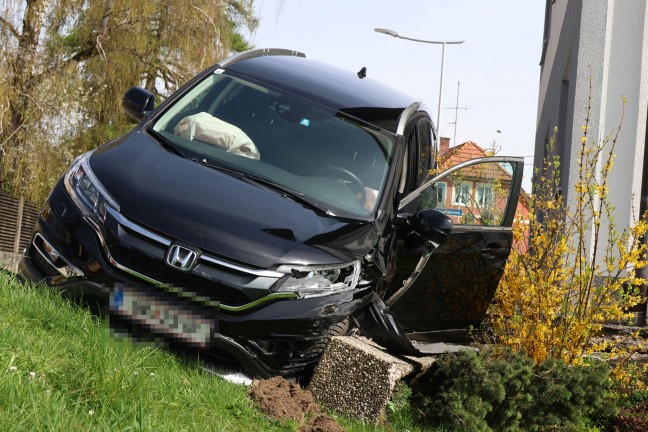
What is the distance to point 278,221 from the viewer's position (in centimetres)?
492

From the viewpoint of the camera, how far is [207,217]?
4750mm

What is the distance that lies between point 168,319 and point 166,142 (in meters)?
1.38

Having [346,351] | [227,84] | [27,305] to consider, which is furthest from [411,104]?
[27,305]

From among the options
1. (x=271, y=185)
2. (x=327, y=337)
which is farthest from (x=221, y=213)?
(x=327, y=337)

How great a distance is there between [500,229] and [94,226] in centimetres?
Answer: 313

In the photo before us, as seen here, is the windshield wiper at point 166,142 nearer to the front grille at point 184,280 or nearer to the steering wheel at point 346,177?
the steering wheel at point 346,177

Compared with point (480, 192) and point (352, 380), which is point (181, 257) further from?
point (480, 192)

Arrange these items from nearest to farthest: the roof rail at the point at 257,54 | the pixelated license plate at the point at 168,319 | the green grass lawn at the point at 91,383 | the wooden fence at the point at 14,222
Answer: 1. the green grass lawn at the point at 91,383
2. the pixelated license plate at the point at 168,319
3. the roof rail at the point at 257,54
4. the wooden fence at the point at 14,222

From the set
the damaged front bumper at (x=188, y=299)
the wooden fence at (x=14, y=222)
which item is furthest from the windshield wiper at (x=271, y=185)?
the wooden fence at (x=14, y=222)

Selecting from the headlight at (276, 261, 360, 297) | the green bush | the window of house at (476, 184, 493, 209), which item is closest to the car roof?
the window of house at (476, 184, 493, 209)

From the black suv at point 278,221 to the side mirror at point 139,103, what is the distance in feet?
0.05

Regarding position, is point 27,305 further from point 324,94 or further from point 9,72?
point 9,72

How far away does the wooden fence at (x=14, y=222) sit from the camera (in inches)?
938

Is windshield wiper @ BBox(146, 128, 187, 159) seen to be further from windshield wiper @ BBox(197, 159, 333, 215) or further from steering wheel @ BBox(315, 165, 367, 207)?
steering wheel @ BBox(315, 165, 367, 207)
